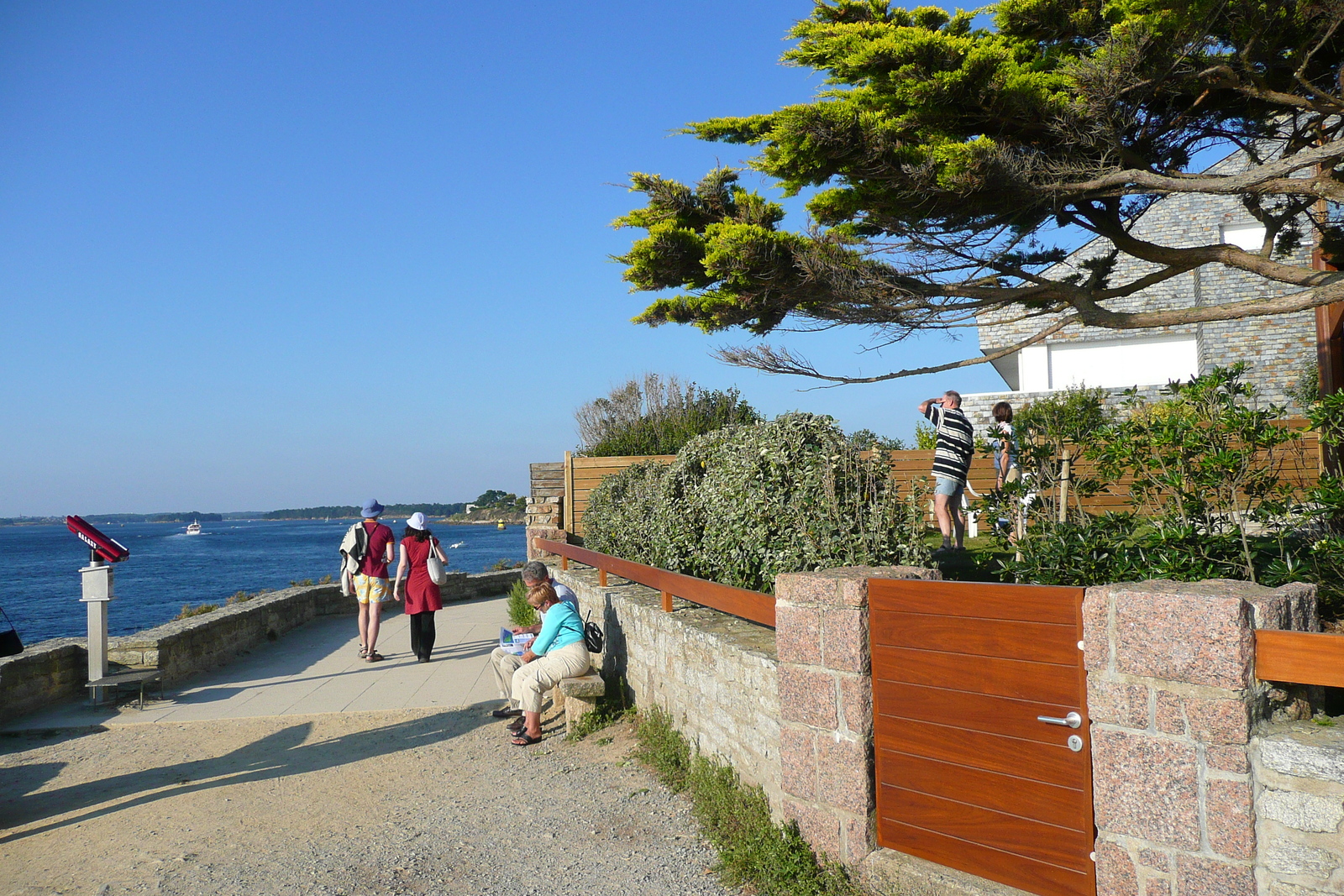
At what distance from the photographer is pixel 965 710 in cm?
332

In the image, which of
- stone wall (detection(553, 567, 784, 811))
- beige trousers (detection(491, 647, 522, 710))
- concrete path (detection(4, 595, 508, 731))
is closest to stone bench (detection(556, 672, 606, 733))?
stone wall (detection(553, 567, 784, 811))

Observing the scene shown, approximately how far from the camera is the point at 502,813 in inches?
197

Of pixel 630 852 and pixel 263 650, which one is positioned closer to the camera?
pixel 630 852

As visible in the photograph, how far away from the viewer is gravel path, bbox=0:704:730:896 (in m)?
4.21

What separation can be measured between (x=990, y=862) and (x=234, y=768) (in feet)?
16.4

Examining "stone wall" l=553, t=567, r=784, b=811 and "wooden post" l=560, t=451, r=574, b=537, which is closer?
"stone wall" l=553, t=567, r=784, b=811

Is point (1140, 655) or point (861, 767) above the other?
point (1140, 655)

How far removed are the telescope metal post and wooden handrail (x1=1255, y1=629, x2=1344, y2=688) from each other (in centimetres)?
782

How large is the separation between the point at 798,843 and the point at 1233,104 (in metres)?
5.19

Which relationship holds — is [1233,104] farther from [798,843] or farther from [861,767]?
[798,843]

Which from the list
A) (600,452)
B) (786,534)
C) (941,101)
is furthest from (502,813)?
(600,452)

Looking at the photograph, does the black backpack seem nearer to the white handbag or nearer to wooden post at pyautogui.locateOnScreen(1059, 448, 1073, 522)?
the white handbag

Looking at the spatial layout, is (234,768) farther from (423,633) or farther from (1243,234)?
(1243,234)

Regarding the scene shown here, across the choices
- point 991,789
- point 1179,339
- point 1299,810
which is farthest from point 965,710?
point 1179,339
